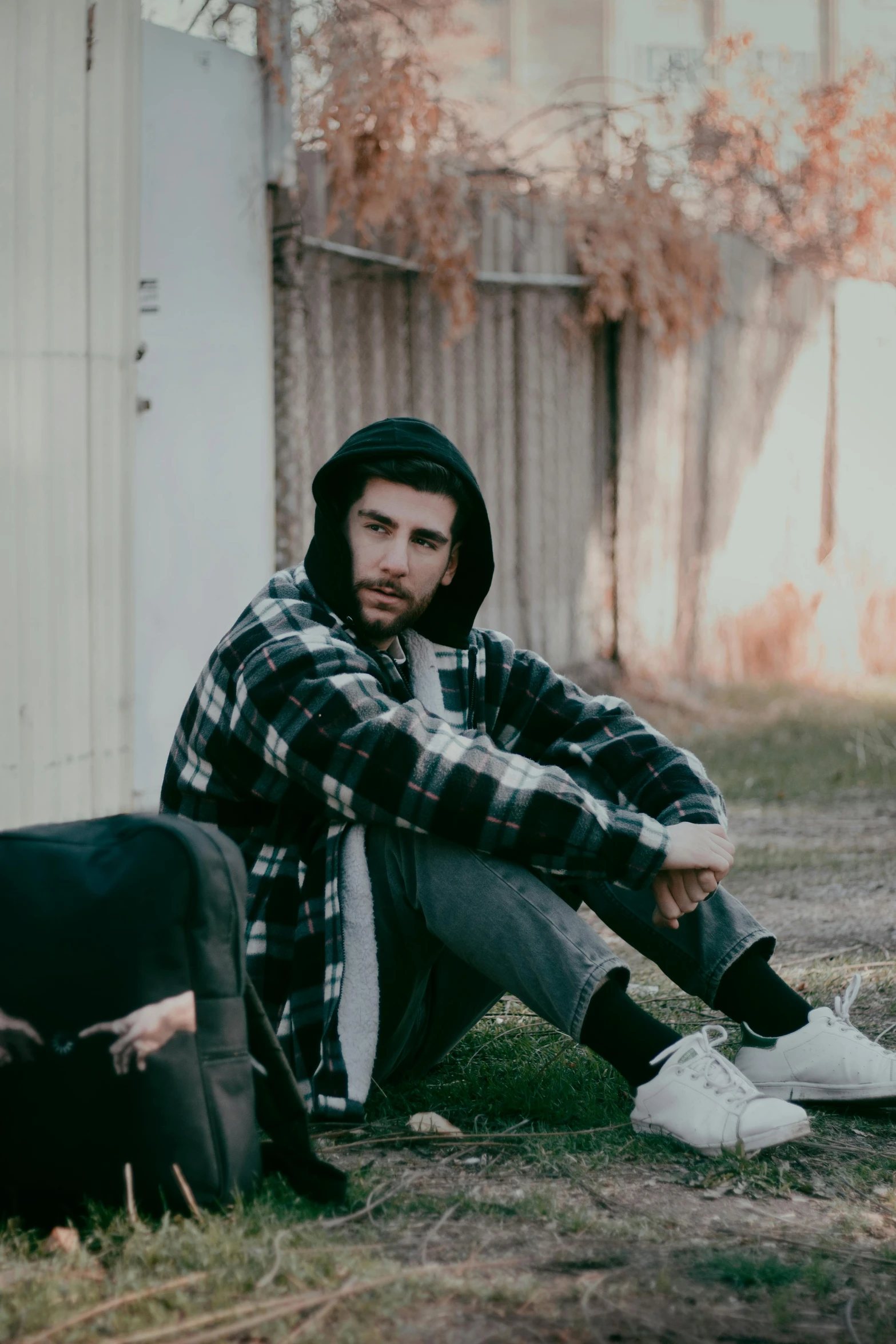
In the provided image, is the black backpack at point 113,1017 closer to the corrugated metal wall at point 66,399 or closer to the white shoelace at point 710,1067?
the white shoelace at point 710,1067

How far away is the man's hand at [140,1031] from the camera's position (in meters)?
1.86

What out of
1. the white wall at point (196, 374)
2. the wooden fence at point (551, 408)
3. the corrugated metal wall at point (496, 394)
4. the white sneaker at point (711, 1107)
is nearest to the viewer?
the white sneaker at point (711, 1107)

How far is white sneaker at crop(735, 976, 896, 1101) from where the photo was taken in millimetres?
2549

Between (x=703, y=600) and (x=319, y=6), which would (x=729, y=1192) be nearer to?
(x=319, y=6)

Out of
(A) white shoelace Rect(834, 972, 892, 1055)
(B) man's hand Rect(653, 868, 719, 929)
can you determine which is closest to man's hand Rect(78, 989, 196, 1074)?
(B) man's hand Rect(653, 868, 719, 929)

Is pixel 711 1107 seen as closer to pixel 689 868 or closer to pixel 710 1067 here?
pixel 710 1067

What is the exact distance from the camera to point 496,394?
289 inches

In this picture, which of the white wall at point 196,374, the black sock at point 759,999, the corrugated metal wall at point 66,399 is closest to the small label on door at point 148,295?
the white wall at point 196,374

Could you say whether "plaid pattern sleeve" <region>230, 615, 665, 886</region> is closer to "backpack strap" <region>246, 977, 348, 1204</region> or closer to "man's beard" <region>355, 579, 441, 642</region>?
"man's beard" <region>355, 579, 441, 642</region>

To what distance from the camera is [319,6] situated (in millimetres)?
5703

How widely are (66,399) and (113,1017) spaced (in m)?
2.26

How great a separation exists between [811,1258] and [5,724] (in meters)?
2.31

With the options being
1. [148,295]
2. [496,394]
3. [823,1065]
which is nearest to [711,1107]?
[823,1065]

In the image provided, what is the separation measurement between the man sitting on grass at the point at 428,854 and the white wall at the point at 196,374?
8.36ft
